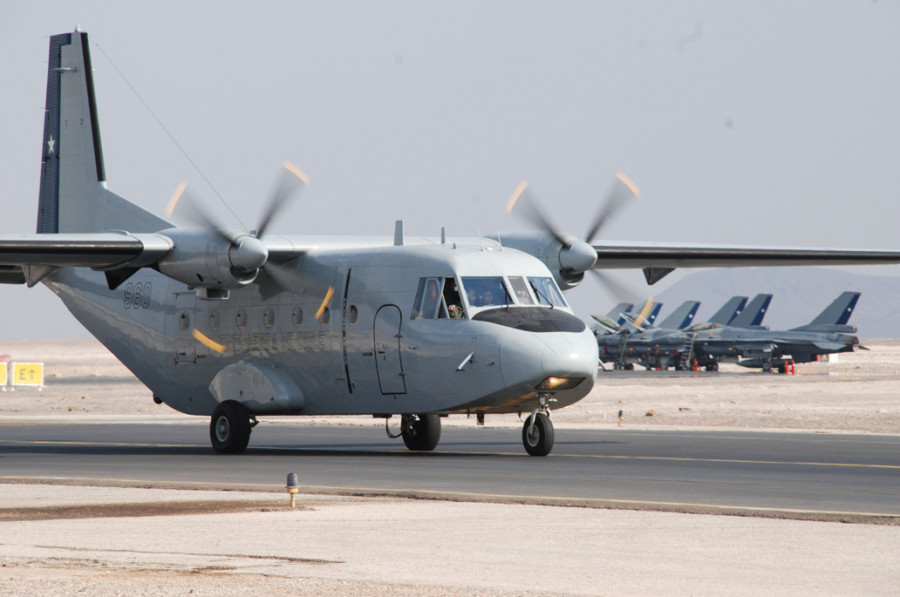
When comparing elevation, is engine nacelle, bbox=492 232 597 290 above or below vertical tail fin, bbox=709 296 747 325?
below

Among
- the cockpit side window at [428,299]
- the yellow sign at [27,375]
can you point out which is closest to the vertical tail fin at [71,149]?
the cockpit side window at [428,299]

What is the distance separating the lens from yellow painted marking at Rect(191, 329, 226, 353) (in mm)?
24344

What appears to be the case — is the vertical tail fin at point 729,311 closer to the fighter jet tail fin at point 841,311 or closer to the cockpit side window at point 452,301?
the fighter jet tail fin at point 841,311

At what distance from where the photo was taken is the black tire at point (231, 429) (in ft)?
76.0

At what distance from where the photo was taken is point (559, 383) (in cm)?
2000

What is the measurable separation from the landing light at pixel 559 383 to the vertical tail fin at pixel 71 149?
12687 mm

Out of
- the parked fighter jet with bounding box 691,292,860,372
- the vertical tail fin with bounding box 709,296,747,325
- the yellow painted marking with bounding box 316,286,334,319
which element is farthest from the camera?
the vertical tail fin with bounding box 709,296,747,325

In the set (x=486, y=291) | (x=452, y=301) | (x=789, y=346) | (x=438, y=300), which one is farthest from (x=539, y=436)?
(x=789, y=346)

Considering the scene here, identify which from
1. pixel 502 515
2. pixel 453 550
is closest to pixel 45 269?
pixel 502 515

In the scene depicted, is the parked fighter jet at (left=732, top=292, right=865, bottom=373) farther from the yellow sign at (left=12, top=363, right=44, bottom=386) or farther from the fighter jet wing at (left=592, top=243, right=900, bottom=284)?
the fighter jet wing at (left=592, top=243, right=900, bottom=284)

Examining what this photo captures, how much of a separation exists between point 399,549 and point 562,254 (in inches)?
587

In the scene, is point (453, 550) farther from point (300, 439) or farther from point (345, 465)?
point (300, 439)

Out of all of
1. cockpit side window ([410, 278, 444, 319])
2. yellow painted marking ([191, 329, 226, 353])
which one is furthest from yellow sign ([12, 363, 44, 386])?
cockpit side window ([410, 278, 444, 319])

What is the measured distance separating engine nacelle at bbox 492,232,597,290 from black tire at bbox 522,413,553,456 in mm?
4672
